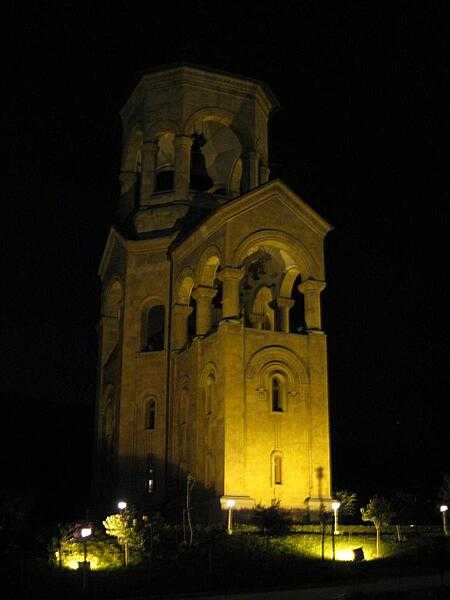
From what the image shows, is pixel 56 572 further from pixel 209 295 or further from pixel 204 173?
pixel 204 173

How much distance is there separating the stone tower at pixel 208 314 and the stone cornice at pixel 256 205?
6cm

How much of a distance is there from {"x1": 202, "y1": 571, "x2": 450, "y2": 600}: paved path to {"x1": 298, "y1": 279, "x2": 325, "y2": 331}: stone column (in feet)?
40.0

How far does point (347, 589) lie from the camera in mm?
21969

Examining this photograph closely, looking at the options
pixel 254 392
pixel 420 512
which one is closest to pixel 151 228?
pixel 254 392

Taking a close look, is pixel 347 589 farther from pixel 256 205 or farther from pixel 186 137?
pixel 186 137

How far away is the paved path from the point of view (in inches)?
828

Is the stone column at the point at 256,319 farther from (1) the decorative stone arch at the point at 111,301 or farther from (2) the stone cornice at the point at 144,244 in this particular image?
(1) the decorative stone arch at the point at 111,301

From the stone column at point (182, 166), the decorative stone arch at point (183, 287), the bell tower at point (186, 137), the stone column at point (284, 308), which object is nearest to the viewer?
the decorative stone arch at point (183, 287)

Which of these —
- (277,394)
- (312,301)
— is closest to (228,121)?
(312,301)

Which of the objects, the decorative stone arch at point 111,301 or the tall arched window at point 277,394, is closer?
the tall arched window at point 277,394

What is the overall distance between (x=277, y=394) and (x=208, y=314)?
15.2 feet

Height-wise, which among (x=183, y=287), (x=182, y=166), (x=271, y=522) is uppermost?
(x=182, y=166)

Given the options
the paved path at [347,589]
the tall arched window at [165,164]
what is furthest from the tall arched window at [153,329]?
the paved path at [347,589]

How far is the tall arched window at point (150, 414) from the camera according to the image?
120ft
